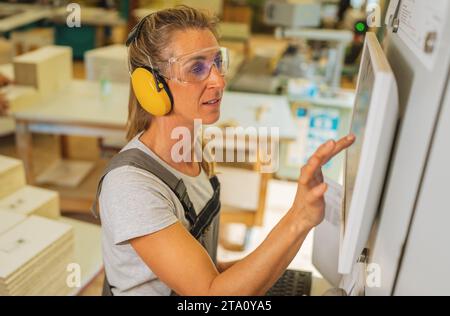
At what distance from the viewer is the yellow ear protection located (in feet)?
3.23

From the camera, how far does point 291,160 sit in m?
3.73

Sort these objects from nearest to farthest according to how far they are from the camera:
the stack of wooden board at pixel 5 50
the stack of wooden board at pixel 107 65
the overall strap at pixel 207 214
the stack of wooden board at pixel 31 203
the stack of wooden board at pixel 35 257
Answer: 1. the overall strap at pixel 207 214
2. the stack of wooden board at pixel 35 257
3. the stack of wooden board at pixel 31 203
4. the stack of wooden board at pixel 107 65
5. the stack of wooden board at pixel 5 50

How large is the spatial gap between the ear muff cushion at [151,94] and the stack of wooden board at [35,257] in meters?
0.64

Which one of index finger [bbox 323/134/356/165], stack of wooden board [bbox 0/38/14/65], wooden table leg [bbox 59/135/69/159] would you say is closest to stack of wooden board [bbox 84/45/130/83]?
wooden table leg [bbox 59/135/69/159]

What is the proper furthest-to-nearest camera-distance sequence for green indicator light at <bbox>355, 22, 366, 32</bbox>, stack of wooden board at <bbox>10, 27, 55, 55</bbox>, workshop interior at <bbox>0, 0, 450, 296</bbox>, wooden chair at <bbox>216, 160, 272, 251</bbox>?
stack of wooden board at <bbox>10, 27, 55, 55</bbox> → wooden chair at <bbox>216, 160, 272, 251</bbox> → green indicator light at <bbox>355, 22, 366, 32</bbox> → workshop interior at <bbox>0, 0, 450, 296</bbox>

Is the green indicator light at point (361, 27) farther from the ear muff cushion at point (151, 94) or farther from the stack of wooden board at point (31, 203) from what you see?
the stack of wooden board at point (31, 203)

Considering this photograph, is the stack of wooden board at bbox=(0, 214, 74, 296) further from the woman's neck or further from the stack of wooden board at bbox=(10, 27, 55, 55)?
the stack of wooden board at bbox=(10, 27, 55, 55)

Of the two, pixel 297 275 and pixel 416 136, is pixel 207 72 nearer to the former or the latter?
pixel 416 136

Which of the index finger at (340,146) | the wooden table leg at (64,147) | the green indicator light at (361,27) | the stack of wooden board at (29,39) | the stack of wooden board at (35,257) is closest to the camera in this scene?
the index finger at (340,146)

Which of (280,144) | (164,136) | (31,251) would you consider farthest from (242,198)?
(164,136)

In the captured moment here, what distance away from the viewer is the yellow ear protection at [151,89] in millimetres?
986

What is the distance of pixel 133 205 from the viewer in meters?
0.87

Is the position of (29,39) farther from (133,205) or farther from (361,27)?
(133,205)

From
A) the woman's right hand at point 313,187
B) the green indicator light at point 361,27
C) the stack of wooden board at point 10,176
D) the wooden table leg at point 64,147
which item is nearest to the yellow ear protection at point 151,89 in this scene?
the woman's right hand at point 313,187
